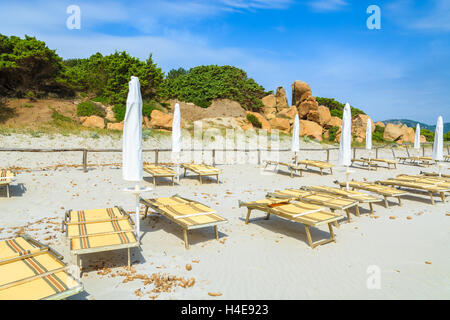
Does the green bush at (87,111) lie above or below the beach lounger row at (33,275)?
above

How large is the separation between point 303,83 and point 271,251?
3112 cm

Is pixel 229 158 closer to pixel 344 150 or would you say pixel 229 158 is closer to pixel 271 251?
pixel 344 150

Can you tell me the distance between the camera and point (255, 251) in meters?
4.77


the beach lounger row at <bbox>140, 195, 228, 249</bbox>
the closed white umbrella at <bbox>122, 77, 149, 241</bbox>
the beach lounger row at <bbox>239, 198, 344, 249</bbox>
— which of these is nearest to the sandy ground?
the beach lounger row at <bbox>239, 198, 344, 249</bbox>

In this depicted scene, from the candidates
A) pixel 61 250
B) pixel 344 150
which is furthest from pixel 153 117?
pixel 61 250

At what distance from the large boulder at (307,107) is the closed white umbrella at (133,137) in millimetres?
29508

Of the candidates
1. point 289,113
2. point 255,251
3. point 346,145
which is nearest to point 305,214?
point 255,251

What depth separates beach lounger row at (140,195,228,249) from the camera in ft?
15.6

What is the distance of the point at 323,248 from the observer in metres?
4.93

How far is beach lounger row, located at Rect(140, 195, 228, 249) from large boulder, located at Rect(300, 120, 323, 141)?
23830 mm

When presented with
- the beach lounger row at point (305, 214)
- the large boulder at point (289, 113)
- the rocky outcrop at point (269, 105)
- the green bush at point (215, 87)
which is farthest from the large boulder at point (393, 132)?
the beach lounger row at point (305, 214)

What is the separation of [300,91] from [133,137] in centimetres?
3123

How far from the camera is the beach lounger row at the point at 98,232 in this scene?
378 cm

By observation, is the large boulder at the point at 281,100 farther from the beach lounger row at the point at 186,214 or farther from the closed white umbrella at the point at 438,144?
the beach lounger row at the point at 186,214
